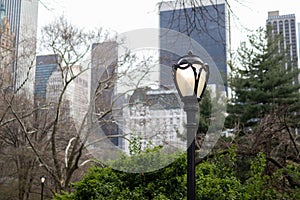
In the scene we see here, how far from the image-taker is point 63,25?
443 inches

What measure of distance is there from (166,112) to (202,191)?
103 cm

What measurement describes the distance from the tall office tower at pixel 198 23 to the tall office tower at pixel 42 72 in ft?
28.0

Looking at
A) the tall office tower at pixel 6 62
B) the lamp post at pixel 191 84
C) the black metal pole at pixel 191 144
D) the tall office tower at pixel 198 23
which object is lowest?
the black metal pole at pixel 191 144

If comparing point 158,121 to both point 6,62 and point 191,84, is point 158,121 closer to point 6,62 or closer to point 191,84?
point 191,84

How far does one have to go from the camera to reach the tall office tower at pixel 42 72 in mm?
11984

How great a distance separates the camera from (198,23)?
337cm

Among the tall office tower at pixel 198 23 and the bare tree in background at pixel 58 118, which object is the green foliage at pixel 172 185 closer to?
the tall office tower at pixel 198 23

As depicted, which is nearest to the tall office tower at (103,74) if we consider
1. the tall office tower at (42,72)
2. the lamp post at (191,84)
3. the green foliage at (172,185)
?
the tall office tower at (42,72)

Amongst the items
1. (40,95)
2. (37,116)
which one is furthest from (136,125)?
(37,116)

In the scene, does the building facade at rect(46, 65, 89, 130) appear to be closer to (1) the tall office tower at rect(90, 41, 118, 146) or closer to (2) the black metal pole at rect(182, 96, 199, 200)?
(1) the tall office tower at rect(90, 41, 118, 146)

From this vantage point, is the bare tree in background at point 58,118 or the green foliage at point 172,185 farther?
the bare tree in background at point 58,118

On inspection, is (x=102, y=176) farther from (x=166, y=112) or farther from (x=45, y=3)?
(x=45, y=3)

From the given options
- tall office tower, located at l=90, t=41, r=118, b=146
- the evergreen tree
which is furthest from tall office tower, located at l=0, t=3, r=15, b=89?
the evergreen tree

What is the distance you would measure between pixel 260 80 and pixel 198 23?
454 inches
